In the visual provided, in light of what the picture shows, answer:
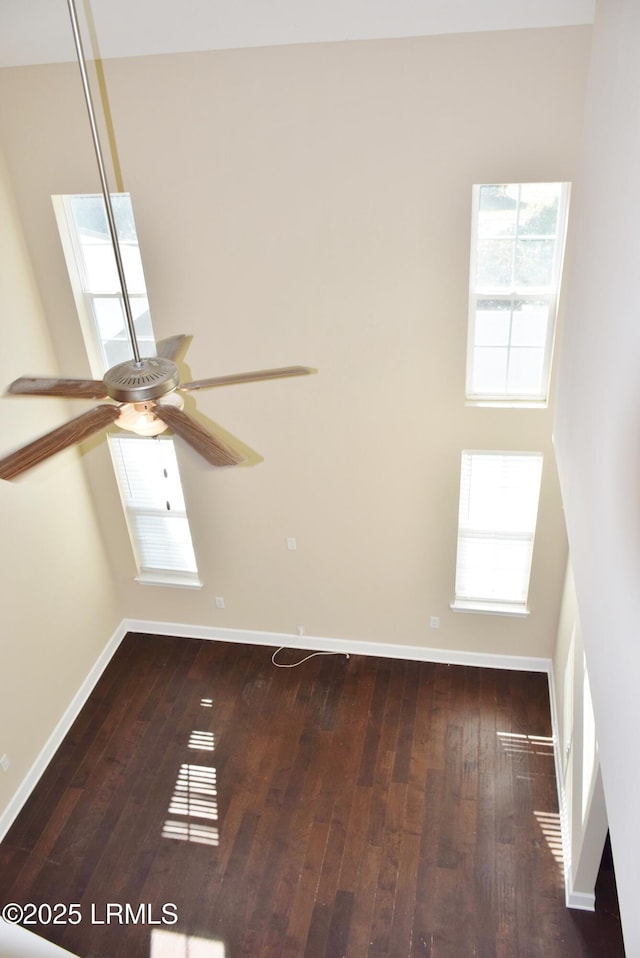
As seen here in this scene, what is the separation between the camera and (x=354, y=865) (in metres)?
5.18

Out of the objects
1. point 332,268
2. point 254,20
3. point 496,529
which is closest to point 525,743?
point 496,529

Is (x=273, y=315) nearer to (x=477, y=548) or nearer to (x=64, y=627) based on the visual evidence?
(x=477, y=548)

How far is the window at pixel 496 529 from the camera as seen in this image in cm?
571

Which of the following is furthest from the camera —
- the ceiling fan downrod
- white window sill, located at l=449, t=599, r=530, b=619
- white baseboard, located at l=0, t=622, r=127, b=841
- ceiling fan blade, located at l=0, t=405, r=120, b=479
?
white window sill, located at l=449, t=599, r=530, b=619

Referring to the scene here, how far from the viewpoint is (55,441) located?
2.71m

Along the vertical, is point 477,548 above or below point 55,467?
below

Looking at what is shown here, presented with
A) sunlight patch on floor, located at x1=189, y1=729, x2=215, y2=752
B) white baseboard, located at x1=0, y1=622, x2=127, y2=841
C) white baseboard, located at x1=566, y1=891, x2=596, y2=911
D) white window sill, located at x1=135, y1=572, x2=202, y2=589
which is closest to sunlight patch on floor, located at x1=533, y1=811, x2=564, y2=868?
white baseboard, located at x1=566, y1=891, x2=596, y2=911

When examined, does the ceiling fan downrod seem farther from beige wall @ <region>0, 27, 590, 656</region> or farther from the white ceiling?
beige wall @ <region>0, 27, 590, 656</region>

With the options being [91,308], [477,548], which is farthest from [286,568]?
[91,308]

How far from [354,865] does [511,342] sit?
3.90m

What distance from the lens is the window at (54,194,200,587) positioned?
5492 mm

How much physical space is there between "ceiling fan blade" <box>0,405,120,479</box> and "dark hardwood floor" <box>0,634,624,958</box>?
377cm

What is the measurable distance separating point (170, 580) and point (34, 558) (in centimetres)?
140

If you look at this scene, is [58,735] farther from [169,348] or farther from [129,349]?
[169,348]
